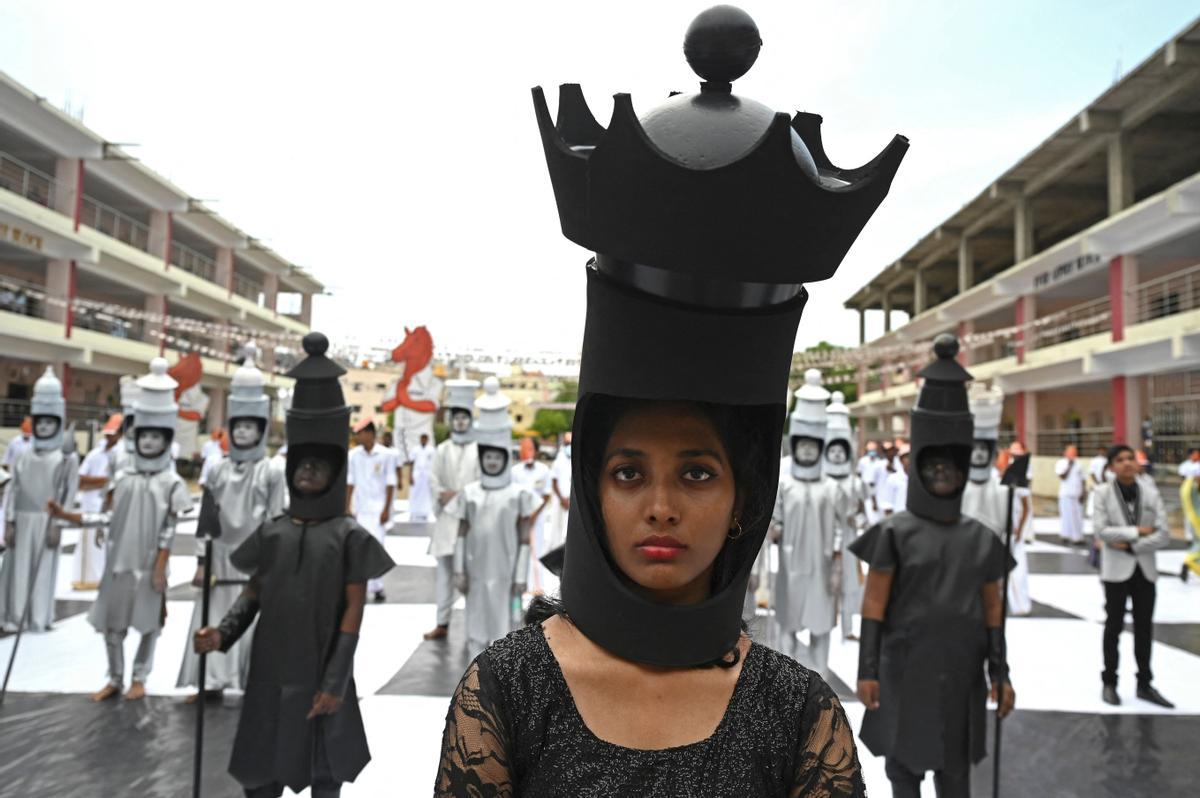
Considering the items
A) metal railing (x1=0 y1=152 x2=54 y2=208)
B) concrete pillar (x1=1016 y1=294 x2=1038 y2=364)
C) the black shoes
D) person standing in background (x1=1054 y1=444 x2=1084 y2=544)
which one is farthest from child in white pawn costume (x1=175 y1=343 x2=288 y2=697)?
concrete pillar (x1=1016 y1=294 x2=1038 y2=364)

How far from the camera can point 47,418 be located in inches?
240

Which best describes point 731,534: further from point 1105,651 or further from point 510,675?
point 1105,651

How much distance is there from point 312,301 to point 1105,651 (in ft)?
131

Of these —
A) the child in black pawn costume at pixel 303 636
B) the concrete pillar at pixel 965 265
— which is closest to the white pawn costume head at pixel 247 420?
the child in black pawn costume at pixel 303 636

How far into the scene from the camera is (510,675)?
1.02 m

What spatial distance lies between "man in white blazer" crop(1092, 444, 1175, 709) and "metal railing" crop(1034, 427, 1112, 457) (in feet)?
52.9

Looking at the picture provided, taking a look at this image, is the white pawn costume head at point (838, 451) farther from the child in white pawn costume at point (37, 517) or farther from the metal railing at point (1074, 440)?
the metal railing at point (1074, 440)

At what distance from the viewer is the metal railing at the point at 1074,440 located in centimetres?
1939

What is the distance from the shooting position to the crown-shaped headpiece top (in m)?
0.84

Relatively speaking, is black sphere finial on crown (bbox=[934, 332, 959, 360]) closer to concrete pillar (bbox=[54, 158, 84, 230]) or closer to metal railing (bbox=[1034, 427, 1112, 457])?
metal railing (bbox=[1034, 427, 1112, 457])

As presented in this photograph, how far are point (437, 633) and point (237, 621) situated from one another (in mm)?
3420

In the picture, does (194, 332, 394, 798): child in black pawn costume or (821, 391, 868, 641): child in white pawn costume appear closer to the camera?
(194, 332, 394, 798): child in black pawn costume

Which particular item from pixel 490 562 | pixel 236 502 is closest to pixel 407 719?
pixel 490 562

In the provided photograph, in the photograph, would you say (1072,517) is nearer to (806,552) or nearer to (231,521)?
(806,552)
